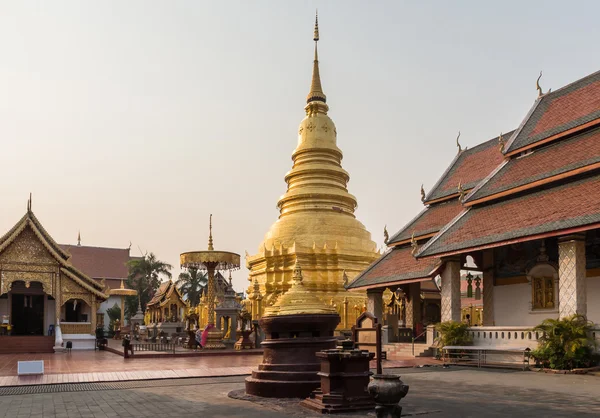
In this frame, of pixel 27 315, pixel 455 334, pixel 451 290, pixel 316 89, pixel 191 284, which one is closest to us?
pixel 455 334

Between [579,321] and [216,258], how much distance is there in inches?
652

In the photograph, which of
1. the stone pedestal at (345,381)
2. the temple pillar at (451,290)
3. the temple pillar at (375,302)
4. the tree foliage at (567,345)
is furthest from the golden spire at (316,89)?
the stone pedestal at (345,381)

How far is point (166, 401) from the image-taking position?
9.90 metres

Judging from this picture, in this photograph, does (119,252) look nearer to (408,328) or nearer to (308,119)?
(308,119)

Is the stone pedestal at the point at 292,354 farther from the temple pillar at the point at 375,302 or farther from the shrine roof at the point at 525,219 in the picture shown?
the temple pillar at the point at 375,302

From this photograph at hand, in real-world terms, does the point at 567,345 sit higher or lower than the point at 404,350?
higher

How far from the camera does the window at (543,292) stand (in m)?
18.6

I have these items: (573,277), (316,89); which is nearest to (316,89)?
(316,89)

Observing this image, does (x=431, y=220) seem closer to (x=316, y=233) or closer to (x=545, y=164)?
(x=545, y=164)

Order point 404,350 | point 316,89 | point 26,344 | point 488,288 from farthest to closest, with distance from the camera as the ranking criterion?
point 316,89 → point 26,344 → point 404,350 → point 488,288

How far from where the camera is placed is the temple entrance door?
29.2m

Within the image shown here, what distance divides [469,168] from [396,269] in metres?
5.12

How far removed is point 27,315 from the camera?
29406 millimetres

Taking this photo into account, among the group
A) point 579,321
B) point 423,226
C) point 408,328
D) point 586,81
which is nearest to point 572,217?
point 579,321
